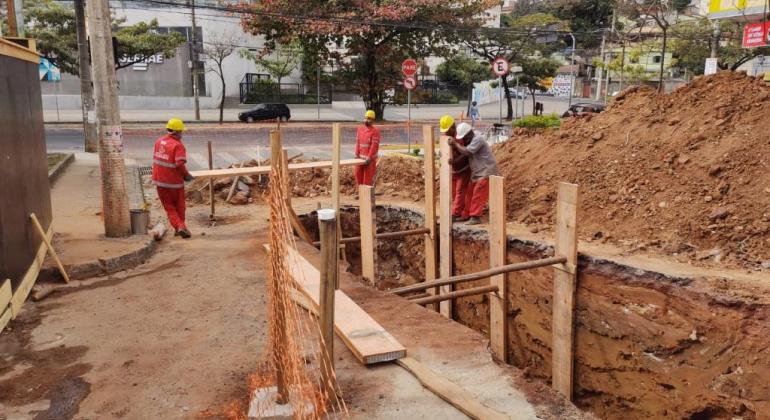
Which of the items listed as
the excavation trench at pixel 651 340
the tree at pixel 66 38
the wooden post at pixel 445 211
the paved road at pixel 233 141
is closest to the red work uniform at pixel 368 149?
the wooden post at pixel 445 211

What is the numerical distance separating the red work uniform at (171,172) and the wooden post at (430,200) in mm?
3324

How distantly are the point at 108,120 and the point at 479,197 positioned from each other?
4994 millimetres

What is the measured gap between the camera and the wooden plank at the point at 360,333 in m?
4.54

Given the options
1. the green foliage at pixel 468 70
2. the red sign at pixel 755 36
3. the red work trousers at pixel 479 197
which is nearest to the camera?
the red work trousers at pixel 479 197

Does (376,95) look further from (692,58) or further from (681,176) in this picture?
(681,176)

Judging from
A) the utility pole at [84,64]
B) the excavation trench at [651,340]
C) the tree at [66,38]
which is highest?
the tree at [66,38]

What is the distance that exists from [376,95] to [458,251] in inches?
917

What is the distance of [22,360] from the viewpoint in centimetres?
485

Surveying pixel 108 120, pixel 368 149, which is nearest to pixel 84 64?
pixel 368 149

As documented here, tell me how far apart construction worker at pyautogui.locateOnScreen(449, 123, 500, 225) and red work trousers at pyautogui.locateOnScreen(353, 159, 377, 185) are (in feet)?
8.31

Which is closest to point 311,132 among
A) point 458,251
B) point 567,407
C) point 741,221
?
point 458,251

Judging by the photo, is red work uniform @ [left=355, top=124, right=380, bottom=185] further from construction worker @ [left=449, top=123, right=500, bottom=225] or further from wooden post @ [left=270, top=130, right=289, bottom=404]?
wooden post @ [left=270, top=130, right=289, bottom=404]

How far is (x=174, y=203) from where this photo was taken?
28.7ft

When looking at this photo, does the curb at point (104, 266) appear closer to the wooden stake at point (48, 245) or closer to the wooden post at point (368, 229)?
the wooden stake at point (48, 245)
